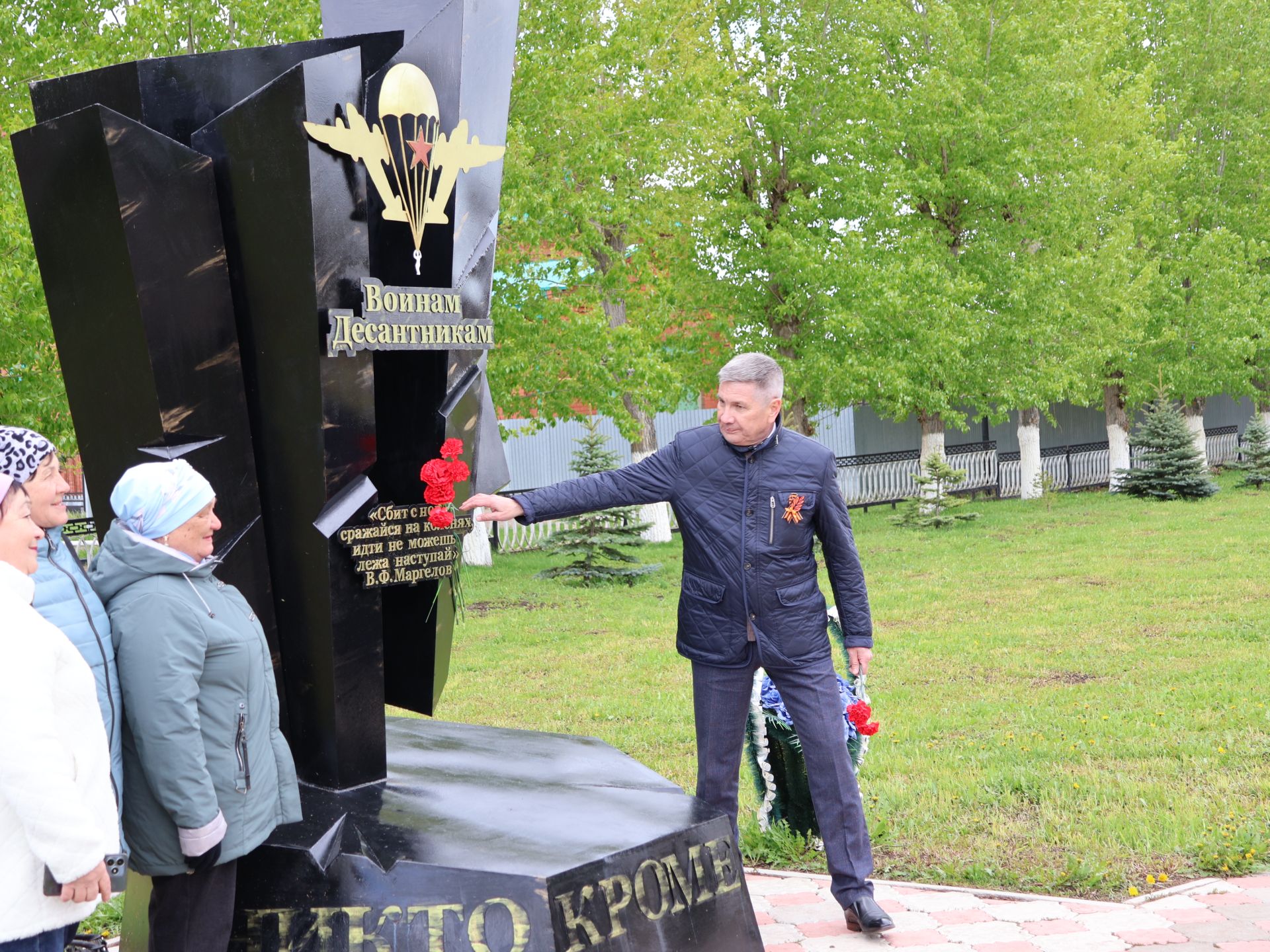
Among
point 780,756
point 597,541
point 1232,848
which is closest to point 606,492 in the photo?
point 780,756

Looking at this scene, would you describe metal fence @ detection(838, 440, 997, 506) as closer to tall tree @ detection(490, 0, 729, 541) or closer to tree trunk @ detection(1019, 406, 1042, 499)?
tree trunk @ detection(1019, 406, 1042, 499)

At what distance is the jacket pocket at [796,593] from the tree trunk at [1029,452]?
2111cm

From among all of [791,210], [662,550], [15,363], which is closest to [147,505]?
[15,363]

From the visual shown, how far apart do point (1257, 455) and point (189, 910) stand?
83.0 feet

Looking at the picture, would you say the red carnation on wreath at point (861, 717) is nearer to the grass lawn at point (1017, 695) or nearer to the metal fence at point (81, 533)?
the grass lawn at point (1017, 695)

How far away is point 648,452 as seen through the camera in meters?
18.8

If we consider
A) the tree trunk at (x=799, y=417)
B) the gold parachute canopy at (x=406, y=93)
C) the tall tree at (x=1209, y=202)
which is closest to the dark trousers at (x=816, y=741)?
the gold parachute canopy at (x=406, y=93)

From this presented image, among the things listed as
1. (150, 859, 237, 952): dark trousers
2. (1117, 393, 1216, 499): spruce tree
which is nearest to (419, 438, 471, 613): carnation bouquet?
(150, 859, 237, 952): dark trousers

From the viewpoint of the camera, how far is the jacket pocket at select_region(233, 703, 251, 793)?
3.16 meters

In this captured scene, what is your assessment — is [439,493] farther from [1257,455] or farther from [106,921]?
[1257,455]

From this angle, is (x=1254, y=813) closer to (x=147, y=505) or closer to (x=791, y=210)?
(x=147, y=505)

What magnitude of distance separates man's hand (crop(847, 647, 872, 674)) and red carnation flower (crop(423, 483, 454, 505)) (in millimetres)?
1586

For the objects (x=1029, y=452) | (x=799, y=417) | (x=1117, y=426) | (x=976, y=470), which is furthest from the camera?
(x=976, y=470)

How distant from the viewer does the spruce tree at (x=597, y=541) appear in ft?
49.6
